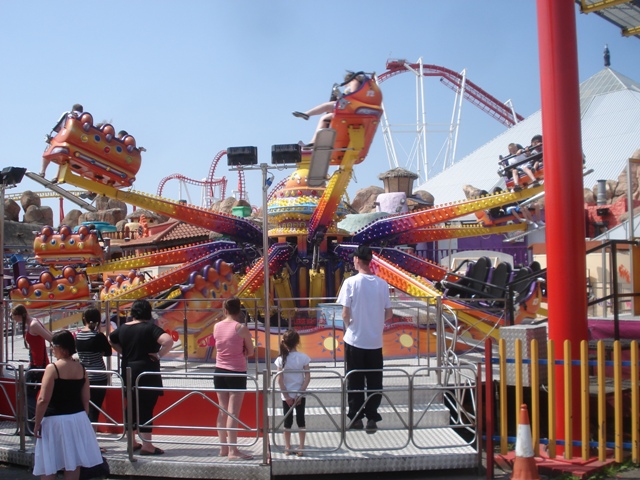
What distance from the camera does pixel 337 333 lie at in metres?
9.89

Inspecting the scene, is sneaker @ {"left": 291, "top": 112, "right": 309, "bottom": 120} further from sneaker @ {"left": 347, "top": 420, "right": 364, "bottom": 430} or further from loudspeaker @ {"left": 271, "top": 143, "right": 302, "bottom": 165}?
sneaker @ {"left": 347, "top": 420, "right": 364, "bottom": 430}

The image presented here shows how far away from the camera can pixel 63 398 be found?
16.9 ft

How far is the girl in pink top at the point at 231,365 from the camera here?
A: 6152 mm

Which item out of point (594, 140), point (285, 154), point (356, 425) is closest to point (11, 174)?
point (285, 154)

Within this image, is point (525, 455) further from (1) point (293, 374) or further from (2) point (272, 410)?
(2) point (272, 410)

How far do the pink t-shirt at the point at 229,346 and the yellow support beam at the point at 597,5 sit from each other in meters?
7.91

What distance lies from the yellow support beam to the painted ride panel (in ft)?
24.4

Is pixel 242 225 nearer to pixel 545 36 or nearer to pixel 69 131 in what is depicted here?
pixel 69 131

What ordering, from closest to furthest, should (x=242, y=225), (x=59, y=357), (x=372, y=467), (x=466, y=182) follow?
1. (x=59, y=357)
2. (x=372, y=467)
3. (x=242, y=225)
4. (x=466, y=182)

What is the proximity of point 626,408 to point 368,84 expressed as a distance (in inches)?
279

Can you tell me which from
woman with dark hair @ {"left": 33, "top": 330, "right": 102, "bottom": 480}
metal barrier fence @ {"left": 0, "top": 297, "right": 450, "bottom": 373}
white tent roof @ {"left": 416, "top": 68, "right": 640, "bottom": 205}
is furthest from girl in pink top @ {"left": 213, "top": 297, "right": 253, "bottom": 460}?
white tent roof @ {"left": 416, "top": 68, "right": 640, "bottom": 205}

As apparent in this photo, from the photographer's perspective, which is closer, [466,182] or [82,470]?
[82,470]

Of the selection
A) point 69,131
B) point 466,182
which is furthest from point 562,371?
point 466,182

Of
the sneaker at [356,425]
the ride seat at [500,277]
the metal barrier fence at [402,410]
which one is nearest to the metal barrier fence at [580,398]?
the metal barrier fence at [402,410]
